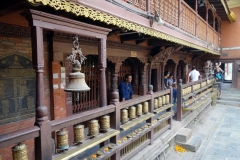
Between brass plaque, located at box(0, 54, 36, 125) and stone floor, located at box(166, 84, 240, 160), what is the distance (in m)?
3.86

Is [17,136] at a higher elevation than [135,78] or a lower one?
lower

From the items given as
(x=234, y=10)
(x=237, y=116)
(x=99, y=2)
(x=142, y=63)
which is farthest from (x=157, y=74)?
(x=234, y=10)

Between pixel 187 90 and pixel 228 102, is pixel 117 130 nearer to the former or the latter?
pixel 187 90

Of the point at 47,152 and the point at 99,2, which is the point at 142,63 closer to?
the point at 99,2

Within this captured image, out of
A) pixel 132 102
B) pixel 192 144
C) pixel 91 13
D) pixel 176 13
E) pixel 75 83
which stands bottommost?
pixel 192 144

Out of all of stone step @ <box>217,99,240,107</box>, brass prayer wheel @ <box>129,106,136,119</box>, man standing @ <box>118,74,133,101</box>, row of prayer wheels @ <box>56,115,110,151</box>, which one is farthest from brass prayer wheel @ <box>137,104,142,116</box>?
stone step @ <box>217,99,240,107</box>

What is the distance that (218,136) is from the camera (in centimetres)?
689

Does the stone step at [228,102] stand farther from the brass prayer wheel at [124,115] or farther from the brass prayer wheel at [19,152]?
the brass prayer wheel at [19,152]

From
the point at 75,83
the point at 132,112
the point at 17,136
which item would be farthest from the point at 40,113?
the point at 132,112

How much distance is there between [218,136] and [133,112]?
5044 mm

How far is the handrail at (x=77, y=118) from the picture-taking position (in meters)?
2.20

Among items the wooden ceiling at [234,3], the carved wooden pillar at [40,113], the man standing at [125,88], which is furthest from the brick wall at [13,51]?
the wooden ceiling at [234,3]

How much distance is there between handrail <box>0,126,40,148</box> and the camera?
172cm

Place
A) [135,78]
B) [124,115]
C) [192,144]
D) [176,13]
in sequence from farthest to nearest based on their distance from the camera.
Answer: [135,78] < [176,13] < [192,144] < [124,115]
